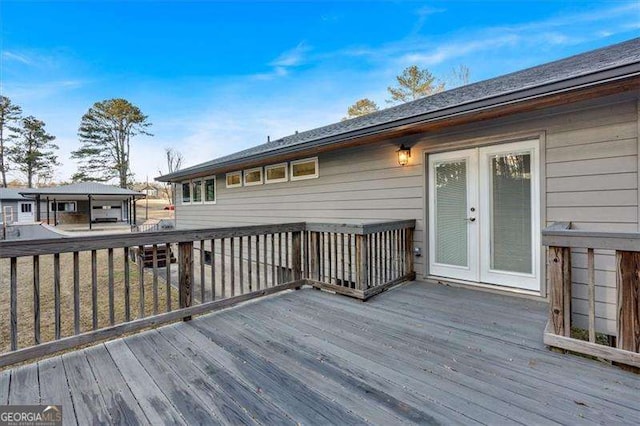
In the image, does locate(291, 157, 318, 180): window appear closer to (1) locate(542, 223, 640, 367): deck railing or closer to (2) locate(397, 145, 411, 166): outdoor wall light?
(2) locate(397, 145, 411, 166): outdoor wall light

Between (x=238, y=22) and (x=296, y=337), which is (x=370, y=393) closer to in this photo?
(x=296, y=337)

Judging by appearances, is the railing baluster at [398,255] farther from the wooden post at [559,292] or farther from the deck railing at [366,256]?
the wooden post at [559,292]

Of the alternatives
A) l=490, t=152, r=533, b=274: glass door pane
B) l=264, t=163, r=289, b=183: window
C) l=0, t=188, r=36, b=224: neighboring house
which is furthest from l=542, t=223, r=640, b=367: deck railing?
l=0, t=188, r=36, b=224: neighboring house

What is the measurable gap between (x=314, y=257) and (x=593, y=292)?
2.80m

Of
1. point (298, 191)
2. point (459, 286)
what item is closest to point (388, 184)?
point (459, 286)

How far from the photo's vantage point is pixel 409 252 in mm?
4242

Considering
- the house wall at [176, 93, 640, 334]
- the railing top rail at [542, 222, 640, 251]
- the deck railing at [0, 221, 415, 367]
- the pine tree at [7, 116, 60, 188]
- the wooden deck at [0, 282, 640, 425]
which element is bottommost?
the wooden deck at [0, 282, 640, 425]

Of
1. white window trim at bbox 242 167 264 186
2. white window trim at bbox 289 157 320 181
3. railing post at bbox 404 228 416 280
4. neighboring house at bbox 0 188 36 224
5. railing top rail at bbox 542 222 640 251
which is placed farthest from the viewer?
neighboring house at bbox 0 188 36 224

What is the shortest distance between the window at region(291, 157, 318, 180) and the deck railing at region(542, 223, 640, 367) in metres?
4.15

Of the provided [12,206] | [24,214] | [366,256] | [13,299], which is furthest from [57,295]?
[24,214]

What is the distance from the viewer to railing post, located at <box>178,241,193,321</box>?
2812 mm

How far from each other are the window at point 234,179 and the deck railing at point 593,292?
22.4ft

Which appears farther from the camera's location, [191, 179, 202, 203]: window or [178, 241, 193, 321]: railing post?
[191, 179, 202, 203]: window

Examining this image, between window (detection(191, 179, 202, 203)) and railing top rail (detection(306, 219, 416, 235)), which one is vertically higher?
window (detection(191, 179, 202, 203))
